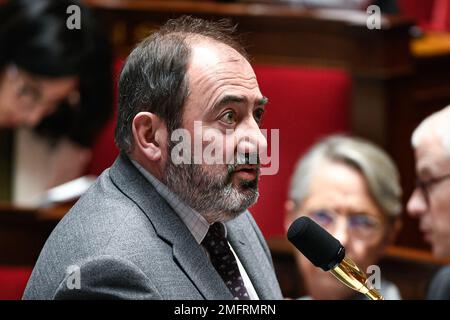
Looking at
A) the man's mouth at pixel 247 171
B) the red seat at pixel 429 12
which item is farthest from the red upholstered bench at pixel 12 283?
the red seat at pixel 429 12

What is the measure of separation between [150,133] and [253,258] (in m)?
0.18

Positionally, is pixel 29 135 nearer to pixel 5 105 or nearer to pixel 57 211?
pixel 5 105

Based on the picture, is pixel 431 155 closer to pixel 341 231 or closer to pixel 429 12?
pixel 341 231

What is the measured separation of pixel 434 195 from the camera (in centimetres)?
133

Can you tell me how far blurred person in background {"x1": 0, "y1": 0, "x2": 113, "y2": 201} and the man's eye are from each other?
115cm

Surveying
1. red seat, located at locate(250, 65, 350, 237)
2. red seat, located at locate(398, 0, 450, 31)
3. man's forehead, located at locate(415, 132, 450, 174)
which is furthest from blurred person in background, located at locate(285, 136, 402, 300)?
red seat, located at locate(398, 0, 450, 31)

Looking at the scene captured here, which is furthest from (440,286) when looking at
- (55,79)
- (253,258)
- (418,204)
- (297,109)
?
(55,79)

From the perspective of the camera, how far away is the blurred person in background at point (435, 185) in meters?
1.29

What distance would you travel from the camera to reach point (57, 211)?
166 cm

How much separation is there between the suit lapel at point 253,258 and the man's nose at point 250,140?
0.49ft

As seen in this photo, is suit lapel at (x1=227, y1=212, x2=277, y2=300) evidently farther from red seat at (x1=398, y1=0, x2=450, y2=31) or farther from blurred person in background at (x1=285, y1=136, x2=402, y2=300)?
red seat at (x1=398, y1=0, x2=450, y2=31)

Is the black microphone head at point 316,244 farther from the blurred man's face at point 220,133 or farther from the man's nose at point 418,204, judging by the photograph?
the man's nose at point 418,204
